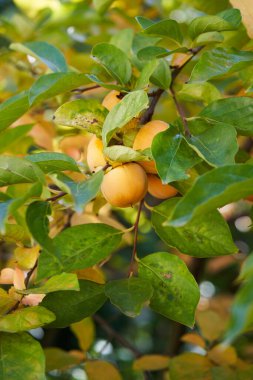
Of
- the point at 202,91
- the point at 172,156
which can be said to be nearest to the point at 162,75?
the point at 202,91

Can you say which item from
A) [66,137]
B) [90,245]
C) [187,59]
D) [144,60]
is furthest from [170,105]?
[90,245]

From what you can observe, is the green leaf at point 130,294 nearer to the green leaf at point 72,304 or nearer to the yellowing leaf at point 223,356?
the green leaf at point 72,304

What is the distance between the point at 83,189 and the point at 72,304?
0.20 meters

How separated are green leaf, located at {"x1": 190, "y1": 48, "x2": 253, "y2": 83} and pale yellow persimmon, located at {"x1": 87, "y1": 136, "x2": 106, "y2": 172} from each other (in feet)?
0.47

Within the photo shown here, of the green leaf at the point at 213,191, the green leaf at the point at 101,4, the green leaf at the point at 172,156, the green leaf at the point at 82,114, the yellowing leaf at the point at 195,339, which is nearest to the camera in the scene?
the green leaf at the point at 213,191

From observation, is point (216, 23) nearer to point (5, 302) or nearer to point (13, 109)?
point (13, 109)

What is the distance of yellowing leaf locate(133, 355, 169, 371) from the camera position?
4.28 feet

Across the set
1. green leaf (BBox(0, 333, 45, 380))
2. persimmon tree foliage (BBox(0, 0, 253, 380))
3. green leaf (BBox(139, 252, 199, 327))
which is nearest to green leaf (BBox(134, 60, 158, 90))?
persimmon tree foliage (BBox(0, 0, 253, 380))

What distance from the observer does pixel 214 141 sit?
722 mm

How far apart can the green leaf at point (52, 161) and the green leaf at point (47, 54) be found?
0.26 metres

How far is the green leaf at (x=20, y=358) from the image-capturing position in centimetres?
70

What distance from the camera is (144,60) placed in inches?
32.5

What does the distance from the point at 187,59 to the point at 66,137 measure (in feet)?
1.01

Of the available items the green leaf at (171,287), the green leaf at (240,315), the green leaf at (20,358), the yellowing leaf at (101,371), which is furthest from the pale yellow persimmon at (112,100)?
the yellowing leaf at (101,371)
